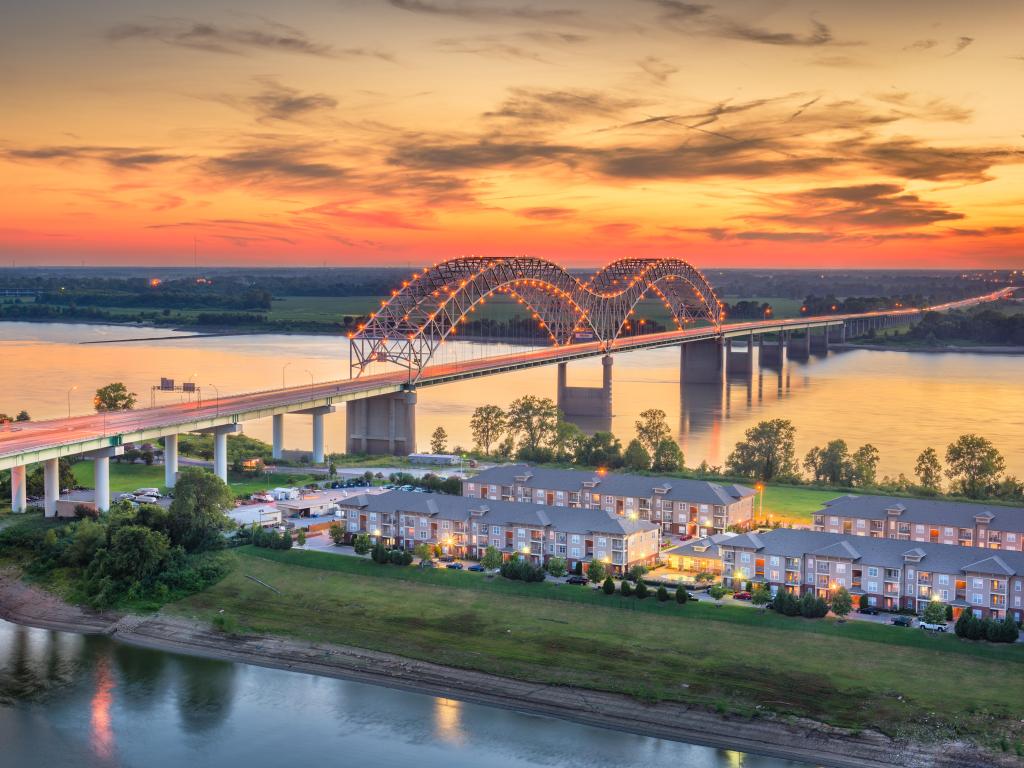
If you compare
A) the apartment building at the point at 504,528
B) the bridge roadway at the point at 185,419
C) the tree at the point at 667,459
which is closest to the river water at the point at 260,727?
the apartment building at the point at 504,528

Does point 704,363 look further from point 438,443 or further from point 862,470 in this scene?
point 862,470

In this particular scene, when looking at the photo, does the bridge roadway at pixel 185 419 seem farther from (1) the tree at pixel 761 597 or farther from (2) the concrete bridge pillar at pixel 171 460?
(1) the tree at pixel 761 597

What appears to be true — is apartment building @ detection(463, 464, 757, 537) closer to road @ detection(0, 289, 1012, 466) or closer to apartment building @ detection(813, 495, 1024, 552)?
apartment building @ detection(813, 495, 1024, 552)

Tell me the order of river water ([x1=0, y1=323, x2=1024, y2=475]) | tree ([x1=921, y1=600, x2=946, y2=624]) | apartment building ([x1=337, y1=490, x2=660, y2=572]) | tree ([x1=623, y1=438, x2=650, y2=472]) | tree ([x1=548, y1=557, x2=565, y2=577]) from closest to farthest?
1. tree ([x1=921, y1=600, x2=946, y2=624])
2. tree ([x1=548, y1=557, x2=565, y2=577])
3. apartment building ([x1=337, y1=490, x2=660, y2=572])
4. tree ([x1=623, y1=438, x2=650, y2=472])
5. river water ([x1=0, y1=323, x2=1024, y2=475])

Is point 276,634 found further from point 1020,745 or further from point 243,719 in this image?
point 1020,745

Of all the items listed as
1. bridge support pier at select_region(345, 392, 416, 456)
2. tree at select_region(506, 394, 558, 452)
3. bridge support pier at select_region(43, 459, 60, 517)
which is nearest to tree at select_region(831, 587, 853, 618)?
bridge support pier at select_region(43, 459, 60, 517)

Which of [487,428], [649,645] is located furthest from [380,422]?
[649,645]

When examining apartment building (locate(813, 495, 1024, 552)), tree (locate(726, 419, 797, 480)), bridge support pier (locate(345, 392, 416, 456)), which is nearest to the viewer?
apartment building (locate(813, 495, 1024, 552))
